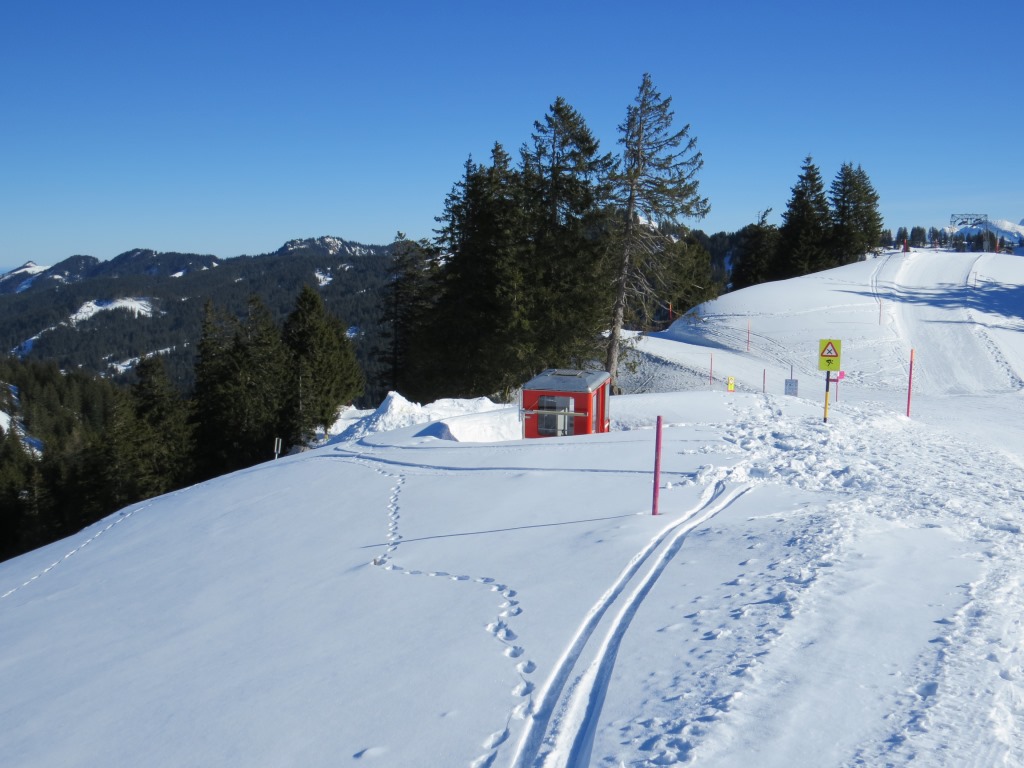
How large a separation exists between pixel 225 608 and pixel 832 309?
39044 millimetres

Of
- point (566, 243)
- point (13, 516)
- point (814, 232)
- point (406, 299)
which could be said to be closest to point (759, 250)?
point (814, 232)

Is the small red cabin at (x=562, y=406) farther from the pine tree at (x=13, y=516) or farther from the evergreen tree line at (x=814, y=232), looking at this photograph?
the evergreen tree line at (x=814, y=232)

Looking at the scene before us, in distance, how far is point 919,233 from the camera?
12912 centimetres

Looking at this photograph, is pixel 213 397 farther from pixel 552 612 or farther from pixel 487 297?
pixel 552 612

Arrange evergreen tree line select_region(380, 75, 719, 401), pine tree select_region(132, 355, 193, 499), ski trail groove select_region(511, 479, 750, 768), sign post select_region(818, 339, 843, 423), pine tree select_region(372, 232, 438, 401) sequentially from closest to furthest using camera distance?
ski trail groove select_region(511, 479, 750, 768) → sign post select_region(818, 339, 843, 423) → evergreen tree line select_region(380, 75, 719, 401) → pine tree select_region(132, 355, 193, 499) → pine tree select_region(372, 232, 438, 401)

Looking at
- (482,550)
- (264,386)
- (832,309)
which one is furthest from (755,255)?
(482,550)

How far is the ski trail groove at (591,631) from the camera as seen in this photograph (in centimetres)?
445

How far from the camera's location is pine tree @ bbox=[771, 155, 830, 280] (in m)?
57.2

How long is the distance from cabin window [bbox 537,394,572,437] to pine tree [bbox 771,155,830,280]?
1856 inches

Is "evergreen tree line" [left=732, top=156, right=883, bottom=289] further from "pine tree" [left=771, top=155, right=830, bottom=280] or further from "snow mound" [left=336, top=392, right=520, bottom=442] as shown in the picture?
"snow mound" [left=336, top=392, right=520, bottom=442]

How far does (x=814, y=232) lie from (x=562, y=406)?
1907 inches

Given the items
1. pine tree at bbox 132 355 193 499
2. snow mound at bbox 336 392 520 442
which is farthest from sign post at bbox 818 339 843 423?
pine tree at bbox 132 355 193 499

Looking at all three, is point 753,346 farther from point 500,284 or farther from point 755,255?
point 755,255

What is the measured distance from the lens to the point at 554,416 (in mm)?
16922
